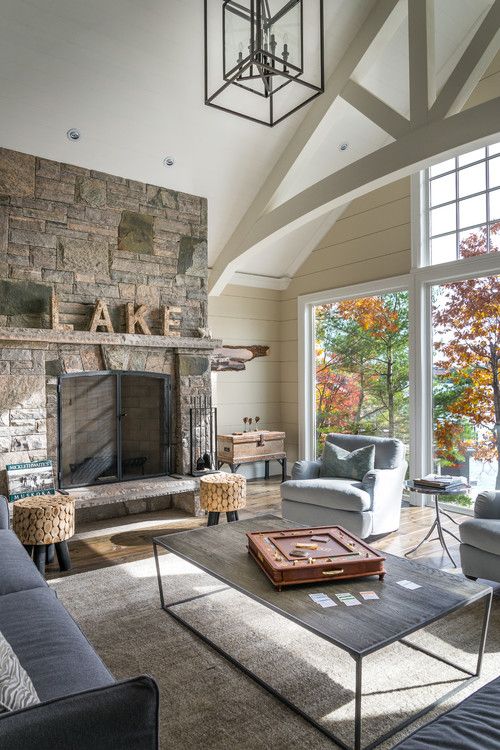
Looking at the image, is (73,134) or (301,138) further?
(301,138)

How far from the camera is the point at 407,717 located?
201cm

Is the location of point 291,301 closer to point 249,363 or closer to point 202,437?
point 249,363

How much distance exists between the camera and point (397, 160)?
→ 12.6 ft

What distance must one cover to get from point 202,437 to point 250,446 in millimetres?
1165

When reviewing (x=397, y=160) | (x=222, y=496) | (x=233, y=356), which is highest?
(x=397, y=160)

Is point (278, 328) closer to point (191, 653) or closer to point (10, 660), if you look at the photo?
point (191, 653)

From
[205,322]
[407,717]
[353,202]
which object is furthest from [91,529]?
[353,202]

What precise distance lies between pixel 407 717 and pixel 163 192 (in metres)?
4.56

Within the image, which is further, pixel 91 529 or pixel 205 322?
pixel 205 322

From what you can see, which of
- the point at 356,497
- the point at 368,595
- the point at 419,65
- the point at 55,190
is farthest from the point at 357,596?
the point at 55,190

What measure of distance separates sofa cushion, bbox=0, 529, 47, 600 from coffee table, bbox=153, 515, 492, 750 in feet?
2.27

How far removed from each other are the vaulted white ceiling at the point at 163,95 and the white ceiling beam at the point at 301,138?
0.05 m

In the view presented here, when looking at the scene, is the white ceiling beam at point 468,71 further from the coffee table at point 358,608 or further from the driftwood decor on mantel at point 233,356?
the driftwood decor on mantel at point 233,356

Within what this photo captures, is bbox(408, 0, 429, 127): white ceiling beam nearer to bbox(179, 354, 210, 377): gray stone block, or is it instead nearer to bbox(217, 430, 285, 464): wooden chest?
bbox(179, 354, 210, 377): gray stone block
